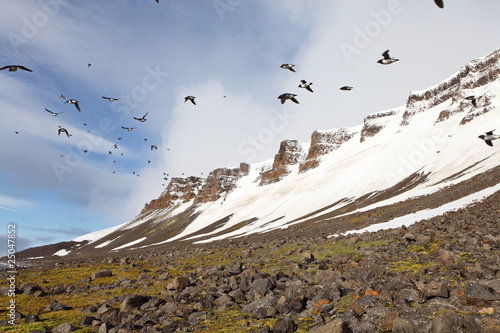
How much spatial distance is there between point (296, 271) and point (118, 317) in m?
8.00

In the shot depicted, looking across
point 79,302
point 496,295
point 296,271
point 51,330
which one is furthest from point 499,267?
point 79,302

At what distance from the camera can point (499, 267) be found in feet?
31.2

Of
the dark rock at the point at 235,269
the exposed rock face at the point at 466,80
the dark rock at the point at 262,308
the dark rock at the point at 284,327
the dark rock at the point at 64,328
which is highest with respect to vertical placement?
the exposed rock face at the point at 466,80

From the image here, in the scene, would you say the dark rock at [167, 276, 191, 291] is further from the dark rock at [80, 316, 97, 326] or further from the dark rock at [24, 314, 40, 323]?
the dark rock at [24, 314, 40, 323]

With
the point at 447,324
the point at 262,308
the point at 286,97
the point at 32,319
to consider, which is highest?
the point at 286,97

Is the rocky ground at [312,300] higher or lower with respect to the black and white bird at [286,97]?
lower

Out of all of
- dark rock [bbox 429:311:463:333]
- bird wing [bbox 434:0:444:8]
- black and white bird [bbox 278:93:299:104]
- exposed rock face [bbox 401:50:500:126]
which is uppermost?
exposed rock face [bbox 401:50:500:126]

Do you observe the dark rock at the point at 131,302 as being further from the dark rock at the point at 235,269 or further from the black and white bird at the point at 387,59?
the black and white bird at the point at 387,59

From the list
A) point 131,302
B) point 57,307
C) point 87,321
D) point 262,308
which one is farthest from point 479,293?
point 57,307

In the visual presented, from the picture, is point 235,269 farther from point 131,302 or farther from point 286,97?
point 286,97

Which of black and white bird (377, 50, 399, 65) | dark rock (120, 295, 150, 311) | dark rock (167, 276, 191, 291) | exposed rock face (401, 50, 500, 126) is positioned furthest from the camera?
exposed rock face (401, 50, 500, 126)

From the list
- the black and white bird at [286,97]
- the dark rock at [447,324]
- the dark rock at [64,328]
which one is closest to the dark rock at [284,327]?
the dark rock at [447,324]

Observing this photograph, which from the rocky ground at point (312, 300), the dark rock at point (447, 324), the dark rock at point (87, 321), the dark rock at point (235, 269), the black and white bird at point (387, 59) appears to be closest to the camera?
the dark rock at point (447, 324)

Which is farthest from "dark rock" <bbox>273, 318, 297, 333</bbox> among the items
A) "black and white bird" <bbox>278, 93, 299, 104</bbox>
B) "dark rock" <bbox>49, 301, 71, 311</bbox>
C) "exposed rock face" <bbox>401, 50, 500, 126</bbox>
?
"exposed rock face" <bbox>401, 50, 500, 126</bbox>
